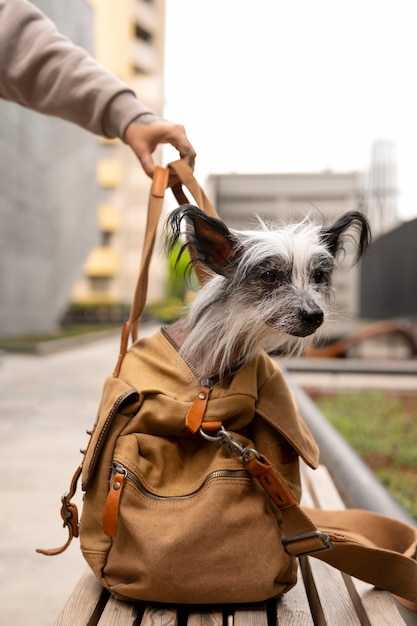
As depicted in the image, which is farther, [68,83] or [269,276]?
[68,83]

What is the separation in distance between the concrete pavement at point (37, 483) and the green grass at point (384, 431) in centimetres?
196

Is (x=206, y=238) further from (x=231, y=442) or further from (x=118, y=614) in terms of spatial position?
(x=118, y=614)

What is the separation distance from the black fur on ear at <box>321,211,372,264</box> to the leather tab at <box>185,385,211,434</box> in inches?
19.8

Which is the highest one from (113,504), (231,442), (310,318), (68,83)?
(68,83)

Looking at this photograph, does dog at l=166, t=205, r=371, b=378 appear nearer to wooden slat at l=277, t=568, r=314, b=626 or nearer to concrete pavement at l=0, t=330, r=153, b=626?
wooden slat at l=277, t=568, r=314, b=626

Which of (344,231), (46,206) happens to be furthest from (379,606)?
(46,206)

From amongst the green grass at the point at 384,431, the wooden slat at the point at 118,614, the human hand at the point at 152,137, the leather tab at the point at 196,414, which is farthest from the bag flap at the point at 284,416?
the green grass at the point at 384,431

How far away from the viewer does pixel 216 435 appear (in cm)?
152

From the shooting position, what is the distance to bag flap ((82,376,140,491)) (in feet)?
4.97

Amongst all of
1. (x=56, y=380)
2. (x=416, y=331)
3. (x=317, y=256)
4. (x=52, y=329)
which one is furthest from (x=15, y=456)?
(x=52, y=329)

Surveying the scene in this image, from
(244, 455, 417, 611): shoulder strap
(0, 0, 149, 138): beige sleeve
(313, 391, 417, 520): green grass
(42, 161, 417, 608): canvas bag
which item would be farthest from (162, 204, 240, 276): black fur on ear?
(313, 391, 417, 520): green grass

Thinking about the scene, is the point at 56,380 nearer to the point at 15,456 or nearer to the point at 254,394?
the point at 15,456

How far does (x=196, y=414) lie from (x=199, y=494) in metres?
0.18

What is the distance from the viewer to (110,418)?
1516 millimetres
